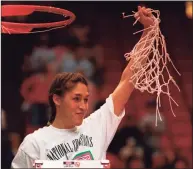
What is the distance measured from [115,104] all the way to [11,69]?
4.53m

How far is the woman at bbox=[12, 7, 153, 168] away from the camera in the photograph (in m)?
2.68

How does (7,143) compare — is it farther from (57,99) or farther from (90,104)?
(57,99)

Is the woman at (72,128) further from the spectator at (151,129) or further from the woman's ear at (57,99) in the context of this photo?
the spectator at (151,129)

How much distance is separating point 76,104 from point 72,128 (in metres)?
0.16

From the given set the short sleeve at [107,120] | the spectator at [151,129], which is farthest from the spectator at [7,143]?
the short sleeve at [107,120]

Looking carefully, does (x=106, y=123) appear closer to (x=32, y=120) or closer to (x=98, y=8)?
(x=32, y=120)

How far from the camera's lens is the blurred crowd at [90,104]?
6.84 meters

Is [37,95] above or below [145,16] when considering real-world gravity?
below

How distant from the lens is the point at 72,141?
276 cm

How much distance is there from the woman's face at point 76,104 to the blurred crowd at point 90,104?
12.6ft

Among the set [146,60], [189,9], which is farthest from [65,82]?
[189,9]

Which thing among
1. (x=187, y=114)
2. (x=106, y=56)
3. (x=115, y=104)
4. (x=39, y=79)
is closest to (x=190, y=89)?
(x=187, y=114)

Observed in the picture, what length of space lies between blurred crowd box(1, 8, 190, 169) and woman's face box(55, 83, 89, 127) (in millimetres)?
3844

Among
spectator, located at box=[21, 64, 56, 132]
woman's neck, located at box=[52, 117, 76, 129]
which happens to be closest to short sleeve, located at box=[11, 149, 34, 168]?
woman's neck, located at box=[52, 117, 76, 129]
